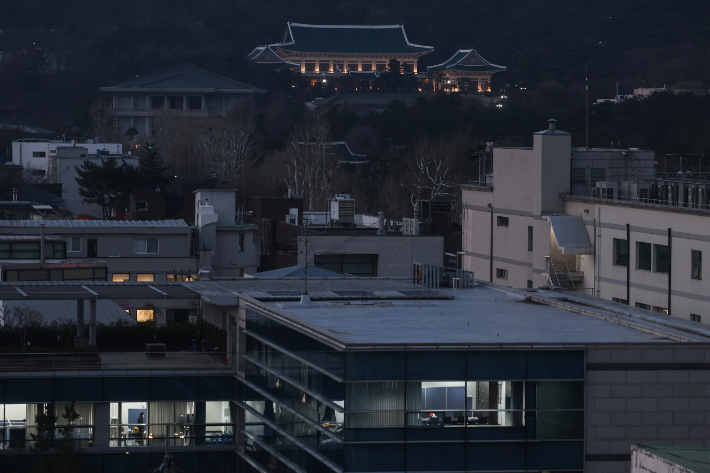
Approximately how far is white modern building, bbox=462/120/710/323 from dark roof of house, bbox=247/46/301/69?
127245 mm

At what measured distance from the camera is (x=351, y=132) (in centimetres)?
11900

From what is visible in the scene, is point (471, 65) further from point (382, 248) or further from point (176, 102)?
point (382, 248)

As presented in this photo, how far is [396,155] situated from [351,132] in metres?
23.5

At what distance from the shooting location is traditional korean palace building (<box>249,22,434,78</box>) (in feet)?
596

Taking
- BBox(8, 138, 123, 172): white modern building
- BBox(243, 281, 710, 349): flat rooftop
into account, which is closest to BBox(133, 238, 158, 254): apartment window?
BBox(243, 281, 710, 349): flat rooftop

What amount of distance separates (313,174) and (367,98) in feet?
204

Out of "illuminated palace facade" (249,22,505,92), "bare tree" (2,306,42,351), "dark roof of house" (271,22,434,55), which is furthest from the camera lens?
"dark roof of house" (271,22,434,55)

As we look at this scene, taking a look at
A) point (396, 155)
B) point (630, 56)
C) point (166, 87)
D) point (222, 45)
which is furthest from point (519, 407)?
point (222, 45)

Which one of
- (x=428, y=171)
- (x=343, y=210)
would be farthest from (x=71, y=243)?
(x=428, y=171)

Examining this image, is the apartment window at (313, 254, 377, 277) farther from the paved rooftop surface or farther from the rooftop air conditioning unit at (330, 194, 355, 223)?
the paved rooftop surface

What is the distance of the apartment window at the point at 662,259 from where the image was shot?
3628cm

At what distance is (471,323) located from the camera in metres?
25.5

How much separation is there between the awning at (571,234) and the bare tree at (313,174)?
40242 mm

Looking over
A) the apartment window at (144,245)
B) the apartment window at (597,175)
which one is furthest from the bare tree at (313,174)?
the apartment window at (597,175)
